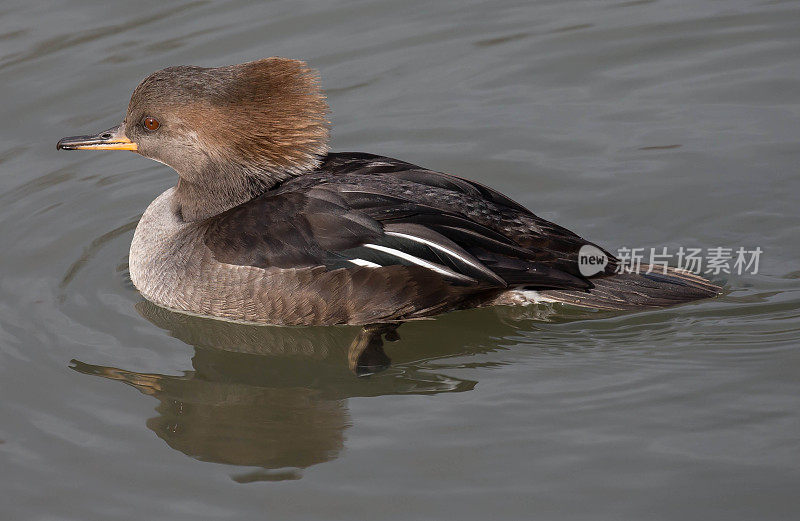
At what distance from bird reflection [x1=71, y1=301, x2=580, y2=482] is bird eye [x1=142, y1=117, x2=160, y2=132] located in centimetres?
123

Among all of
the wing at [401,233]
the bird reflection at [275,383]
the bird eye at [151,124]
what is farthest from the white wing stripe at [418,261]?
the bird eye at [151,124]

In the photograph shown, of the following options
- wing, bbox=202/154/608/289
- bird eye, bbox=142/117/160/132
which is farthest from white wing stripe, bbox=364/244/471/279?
bird eye, bbox=142/117/160/132

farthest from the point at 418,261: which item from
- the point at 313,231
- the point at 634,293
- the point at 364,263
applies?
the point at 634,293

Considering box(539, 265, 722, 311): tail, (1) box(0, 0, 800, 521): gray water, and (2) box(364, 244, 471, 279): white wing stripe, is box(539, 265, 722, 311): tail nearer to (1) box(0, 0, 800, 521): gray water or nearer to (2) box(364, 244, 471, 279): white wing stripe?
(1) box(0, 0, 800, 521): gray water

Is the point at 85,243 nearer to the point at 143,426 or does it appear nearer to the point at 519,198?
the point at 143,426

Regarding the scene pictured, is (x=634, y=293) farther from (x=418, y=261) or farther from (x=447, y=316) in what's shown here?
(x=418, y=261)

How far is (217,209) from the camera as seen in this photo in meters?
7.44

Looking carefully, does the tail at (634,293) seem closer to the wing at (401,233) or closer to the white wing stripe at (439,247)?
the wing at (401,233)

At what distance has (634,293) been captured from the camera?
6.91m

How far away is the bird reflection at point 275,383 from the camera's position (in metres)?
6.18

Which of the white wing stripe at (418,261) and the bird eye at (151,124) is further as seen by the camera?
the bird eye at (151,124)

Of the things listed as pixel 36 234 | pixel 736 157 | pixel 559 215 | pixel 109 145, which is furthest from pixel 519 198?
pixel 36 234

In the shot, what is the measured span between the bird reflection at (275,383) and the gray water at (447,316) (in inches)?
0.8

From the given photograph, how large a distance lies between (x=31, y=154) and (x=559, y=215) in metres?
4.51
